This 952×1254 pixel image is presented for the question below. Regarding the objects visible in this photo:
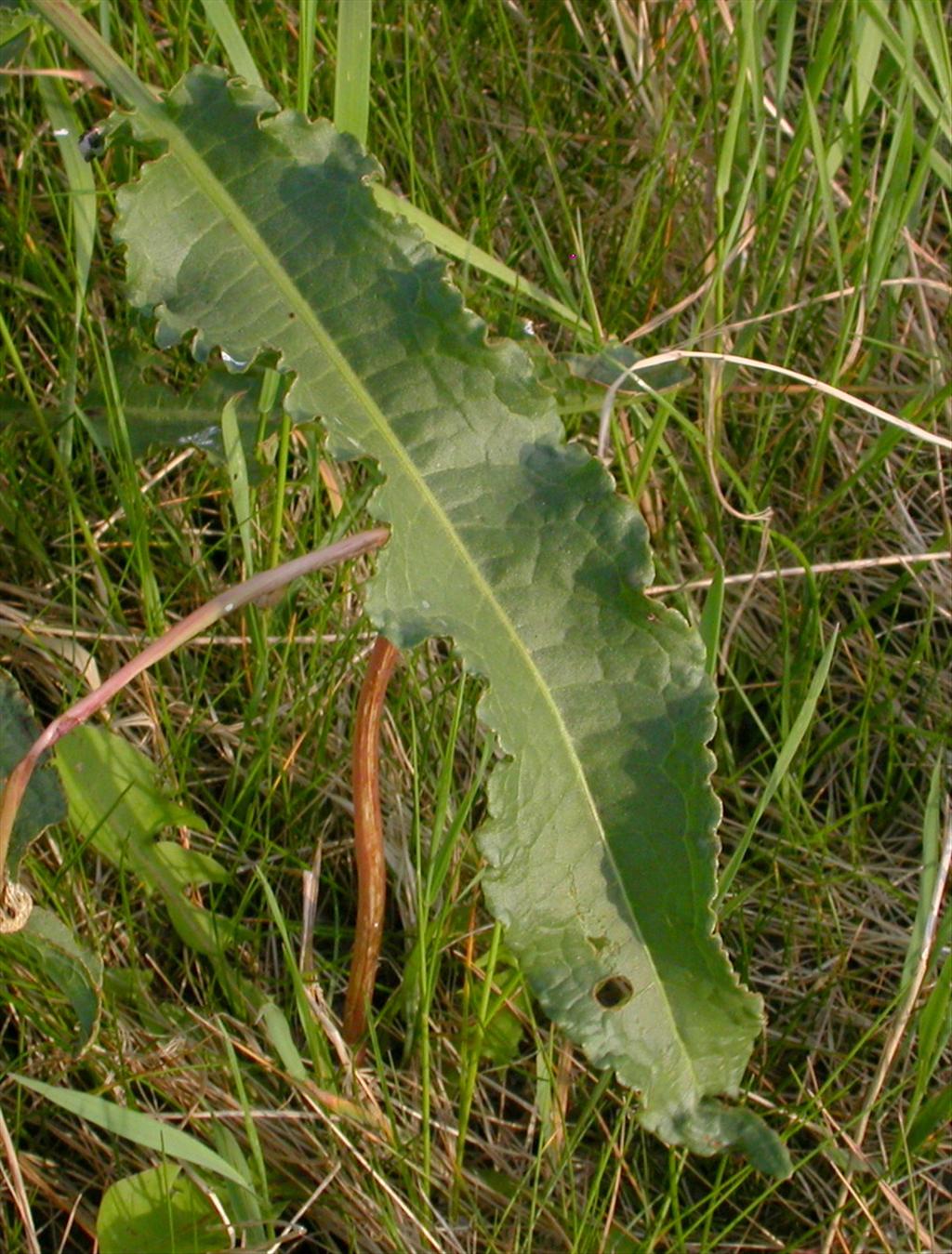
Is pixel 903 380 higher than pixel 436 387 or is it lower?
lower

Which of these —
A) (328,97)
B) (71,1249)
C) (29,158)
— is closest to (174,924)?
(71,1249)

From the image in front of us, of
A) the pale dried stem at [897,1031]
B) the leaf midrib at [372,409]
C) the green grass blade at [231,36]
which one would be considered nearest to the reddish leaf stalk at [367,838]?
the leaf midrib at [372,409]

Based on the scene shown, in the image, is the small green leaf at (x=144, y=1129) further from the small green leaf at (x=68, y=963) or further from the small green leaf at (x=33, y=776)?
the small green leaf at (x=33, y=776)

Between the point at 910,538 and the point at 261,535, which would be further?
the point at 910,538

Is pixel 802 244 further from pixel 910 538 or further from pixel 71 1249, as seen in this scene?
pixel 71 1249

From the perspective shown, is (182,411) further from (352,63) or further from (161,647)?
(161,647)

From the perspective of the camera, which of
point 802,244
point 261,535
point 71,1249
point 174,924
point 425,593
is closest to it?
point 425,593
